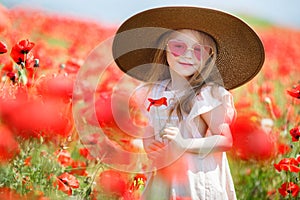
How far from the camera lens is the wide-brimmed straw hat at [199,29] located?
5.93ft

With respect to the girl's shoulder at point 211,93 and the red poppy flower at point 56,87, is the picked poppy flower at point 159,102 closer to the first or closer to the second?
the girl's shoulder at point 211,93

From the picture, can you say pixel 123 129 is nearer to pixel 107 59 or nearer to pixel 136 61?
pixel 136 61

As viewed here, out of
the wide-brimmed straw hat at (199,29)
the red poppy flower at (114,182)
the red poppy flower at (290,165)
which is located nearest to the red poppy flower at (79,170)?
the red poppy flower at (114,182)

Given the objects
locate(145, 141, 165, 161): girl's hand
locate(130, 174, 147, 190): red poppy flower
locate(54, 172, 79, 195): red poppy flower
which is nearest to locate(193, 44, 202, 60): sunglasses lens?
locate(145, 141, 165, 161): girl's hand

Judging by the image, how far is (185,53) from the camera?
1.79m

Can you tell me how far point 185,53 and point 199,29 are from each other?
0.27ft

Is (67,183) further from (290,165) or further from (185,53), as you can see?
(290,165)

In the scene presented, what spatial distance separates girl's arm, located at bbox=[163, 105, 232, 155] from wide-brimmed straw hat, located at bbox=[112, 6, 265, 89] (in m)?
0.22

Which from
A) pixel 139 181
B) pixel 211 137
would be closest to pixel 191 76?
pixel 211 137

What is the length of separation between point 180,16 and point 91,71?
2.71 feet

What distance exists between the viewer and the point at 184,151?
1.74m

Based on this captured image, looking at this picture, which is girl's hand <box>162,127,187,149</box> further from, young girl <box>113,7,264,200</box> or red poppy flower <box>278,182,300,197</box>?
red poppy flower <box>278,182,300,197</box>

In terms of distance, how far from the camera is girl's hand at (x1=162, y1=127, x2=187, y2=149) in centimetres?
171

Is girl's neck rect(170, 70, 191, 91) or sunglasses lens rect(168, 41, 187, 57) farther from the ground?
sunglasses lens rect(168, 41, 187, 57)
